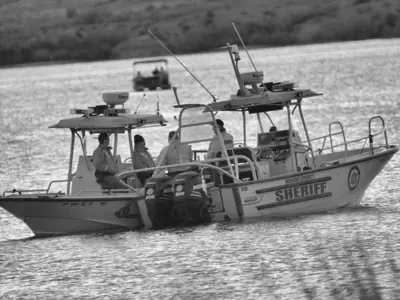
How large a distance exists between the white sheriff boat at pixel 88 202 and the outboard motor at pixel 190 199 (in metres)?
0.74

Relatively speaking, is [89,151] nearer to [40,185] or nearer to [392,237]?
[40,185]

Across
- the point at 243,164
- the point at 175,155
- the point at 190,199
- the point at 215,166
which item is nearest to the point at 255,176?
the point at 243,164

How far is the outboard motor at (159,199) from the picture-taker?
2372 cm

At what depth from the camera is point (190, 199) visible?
2370cm

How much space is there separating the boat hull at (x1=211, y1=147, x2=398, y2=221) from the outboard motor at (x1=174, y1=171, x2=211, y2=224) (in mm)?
267

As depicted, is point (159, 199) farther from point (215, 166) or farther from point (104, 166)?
point (104, 166)

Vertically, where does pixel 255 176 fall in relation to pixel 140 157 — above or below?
below

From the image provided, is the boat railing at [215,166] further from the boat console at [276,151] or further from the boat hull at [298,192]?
the boat console at [276,151]

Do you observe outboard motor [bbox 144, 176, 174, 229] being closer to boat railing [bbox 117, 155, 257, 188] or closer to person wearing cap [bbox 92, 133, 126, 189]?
boat railing [bbox 117, 155, 257, 188]

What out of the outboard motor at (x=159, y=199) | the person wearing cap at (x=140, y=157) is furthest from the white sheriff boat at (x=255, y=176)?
the person wearing cap at (x=140, y=157)

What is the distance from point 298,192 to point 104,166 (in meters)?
3.73

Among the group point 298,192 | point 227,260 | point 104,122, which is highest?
point 104,122

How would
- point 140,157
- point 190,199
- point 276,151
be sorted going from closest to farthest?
1. point 190,199
2. point 140,157
3. point 276,151

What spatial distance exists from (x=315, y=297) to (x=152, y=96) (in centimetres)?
7455
